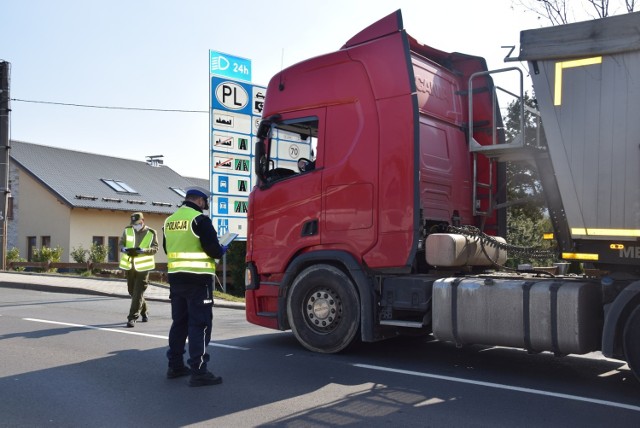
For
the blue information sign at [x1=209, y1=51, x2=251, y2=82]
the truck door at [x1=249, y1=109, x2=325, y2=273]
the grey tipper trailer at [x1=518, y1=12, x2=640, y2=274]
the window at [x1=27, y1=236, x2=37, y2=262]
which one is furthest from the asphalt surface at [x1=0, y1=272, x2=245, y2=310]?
the window at [x1=27, y1=236, x2=37, y2=262]

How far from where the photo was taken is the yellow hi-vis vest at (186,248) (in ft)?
19.4

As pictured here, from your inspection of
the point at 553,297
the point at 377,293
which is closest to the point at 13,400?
the point at 377,293

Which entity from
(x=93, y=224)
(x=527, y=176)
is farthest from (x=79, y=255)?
(x=527, y=176)

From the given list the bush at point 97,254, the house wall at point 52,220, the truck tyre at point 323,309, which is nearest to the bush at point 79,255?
the house wall at point 52,220

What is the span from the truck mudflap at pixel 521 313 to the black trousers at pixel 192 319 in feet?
7.43

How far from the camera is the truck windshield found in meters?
7.66

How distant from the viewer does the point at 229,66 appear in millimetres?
15234

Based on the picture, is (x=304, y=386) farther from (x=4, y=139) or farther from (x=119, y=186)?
(x=119, y=186)

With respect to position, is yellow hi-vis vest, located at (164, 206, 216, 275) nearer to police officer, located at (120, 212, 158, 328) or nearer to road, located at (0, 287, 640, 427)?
road, located at (0, 287, 640, 427)

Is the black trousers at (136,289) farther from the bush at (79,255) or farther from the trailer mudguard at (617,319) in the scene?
the bush at (79,255)

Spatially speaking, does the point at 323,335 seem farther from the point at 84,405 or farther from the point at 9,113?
the point at 9,113

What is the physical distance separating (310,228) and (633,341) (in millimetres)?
3494

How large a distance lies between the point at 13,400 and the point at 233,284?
1262 centimetres

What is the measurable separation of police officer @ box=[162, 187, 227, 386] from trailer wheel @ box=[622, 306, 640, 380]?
351 cm
